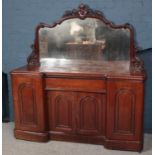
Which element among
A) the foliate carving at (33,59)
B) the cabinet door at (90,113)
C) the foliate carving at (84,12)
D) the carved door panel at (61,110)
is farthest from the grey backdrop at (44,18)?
the carved door panel at (61,110)

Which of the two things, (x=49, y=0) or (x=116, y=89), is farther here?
(x=49, y=0)

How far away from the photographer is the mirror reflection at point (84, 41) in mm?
2773

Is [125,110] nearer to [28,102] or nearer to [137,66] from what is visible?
[137,66]

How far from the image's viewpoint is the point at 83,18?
111 inches

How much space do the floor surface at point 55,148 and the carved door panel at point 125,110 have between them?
0.18 meters

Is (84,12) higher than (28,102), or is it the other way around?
(84,12)

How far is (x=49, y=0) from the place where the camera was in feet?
9.66

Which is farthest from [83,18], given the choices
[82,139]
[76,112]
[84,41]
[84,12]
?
[82,139]

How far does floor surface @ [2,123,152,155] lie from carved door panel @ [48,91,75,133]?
7.1 inches

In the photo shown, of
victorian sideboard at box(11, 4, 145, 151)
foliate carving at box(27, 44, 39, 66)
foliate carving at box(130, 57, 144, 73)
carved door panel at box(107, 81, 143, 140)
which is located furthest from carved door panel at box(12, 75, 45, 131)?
foliate carving at box(130, 57, 144, 73)

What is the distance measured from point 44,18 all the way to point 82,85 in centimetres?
102

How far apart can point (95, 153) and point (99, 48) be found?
1168 millimetres

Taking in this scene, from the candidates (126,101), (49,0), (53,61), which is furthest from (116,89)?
(49,0)

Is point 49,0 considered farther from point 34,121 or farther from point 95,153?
point 95,153
